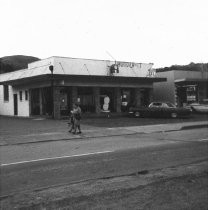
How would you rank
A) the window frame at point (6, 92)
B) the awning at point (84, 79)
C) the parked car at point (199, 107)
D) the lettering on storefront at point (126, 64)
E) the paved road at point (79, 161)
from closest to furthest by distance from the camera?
the paved road at point (79, 161) → the awning at point (84, 79) → the parked car at point (199, 107) → the lettering on storefront at point (126, 64) → the window frame at point (6, 92)

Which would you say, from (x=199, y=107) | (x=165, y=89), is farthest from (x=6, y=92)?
(x=199, y=107)

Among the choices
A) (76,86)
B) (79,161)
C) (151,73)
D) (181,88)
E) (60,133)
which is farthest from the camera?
(151,73)

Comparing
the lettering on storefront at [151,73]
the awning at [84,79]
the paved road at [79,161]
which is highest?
the lettering on storefront at [151,73]

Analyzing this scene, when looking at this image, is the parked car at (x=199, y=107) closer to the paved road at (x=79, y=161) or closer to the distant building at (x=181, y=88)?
Result: the distant building at (x=181, y=88)

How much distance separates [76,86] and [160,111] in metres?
7.32

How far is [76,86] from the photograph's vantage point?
36.2m

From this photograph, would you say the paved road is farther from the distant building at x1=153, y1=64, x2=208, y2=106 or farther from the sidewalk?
the distant building at x1=153, y1=64, x2=208, y2=106

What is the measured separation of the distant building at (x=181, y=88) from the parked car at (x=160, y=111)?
184cm

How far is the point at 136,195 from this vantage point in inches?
303

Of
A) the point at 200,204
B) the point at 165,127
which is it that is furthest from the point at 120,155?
the point at 165,127

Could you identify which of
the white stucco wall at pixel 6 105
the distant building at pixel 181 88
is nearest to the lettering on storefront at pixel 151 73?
the distant building at pixel 181 88

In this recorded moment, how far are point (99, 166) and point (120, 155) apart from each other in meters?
2.26

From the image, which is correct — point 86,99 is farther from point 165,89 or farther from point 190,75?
point 165,89

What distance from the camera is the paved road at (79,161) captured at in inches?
389
